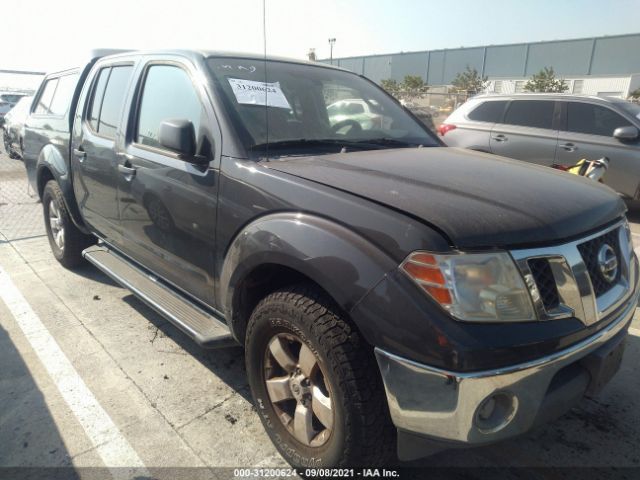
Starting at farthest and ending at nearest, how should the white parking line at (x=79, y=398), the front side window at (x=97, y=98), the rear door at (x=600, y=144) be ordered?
the rear door at (x=600, y=144), the front side window at (x=97, y=98), the white parking line at (x=79, y=398)

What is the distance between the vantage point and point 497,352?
152cm

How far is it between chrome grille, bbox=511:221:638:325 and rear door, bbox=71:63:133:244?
8.97 feet

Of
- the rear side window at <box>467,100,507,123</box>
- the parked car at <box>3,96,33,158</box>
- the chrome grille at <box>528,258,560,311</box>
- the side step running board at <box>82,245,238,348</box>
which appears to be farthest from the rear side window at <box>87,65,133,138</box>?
Answer: the parked car at <box>3,96,33,158</box>

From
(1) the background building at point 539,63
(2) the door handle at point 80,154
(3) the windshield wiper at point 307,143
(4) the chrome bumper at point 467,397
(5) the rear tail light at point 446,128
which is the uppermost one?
(1) the background building at point 539,63

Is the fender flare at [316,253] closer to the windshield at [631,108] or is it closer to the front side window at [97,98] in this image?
the front side window at [97,98]

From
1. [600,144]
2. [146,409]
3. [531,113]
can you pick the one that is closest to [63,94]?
[146,409]

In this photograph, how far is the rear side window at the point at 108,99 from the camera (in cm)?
336

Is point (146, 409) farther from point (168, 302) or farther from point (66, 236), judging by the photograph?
point (66, 236)

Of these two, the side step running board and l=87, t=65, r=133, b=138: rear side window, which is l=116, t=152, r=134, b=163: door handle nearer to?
l=87, t=65, r=133, b=138: rear side window

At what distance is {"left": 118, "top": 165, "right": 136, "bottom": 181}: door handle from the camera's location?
2984 mm

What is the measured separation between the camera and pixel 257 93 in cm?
261

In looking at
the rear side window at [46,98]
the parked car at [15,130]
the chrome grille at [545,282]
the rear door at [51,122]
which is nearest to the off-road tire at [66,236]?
the rear door at [51,122]

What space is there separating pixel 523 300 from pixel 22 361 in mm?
3066

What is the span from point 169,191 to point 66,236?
2357 millimetres
